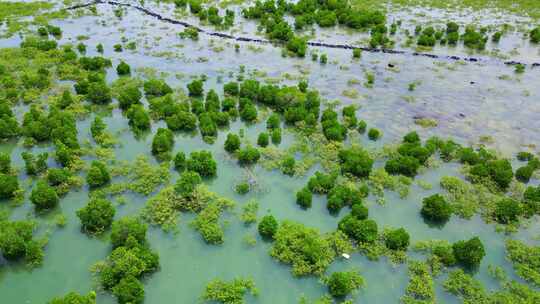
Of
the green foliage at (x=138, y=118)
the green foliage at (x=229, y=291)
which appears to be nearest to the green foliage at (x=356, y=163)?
the green foliage at (x=229, y=291)

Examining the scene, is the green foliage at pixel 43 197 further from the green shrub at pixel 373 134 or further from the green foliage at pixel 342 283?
the green shrub at pixel 373 134

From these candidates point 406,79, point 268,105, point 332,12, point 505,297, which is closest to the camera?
point 505,297

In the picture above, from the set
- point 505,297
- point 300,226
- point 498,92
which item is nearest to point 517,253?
point 505,297

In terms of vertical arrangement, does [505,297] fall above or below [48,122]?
below

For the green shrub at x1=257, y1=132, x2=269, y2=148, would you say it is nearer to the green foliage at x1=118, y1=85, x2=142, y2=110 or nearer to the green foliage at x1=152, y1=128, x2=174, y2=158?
the green foliage at x1=152, y1=128, x2=174, y2=158

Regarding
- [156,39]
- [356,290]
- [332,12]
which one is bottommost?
[356,290]

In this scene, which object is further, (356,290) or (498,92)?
(498,92)

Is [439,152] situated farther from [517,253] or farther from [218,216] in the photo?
[218,216]
